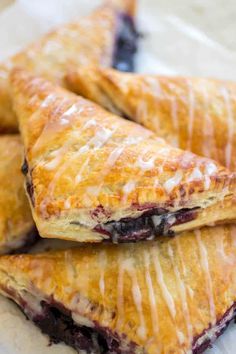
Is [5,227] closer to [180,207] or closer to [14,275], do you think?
[14,275]

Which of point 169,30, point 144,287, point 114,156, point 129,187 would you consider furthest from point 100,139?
point 169,30

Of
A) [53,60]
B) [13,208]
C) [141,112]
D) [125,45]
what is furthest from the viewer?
[125,45]

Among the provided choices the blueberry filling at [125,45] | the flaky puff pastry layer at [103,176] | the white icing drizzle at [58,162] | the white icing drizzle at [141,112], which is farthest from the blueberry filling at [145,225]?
the blueberry filling at [125,45]

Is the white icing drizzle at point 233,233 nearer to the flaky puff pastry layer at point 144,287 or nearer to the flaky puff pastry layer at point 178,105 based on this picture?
the flaky puff pastry layer at point 144,287

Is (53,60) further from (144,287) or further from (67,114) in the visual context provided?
(144,287)

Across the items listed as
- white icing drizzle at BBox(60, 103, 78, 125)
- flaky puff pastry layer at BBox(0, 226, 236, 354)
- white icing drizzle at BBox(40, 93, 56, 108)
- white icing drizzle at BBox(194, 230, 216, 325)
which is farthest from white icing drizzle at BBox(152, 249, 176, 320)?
white icing drizzle at BBox(40, 93, 56, 108)

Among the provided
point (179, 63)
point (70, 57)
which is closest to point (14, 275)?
point (70, 57)
